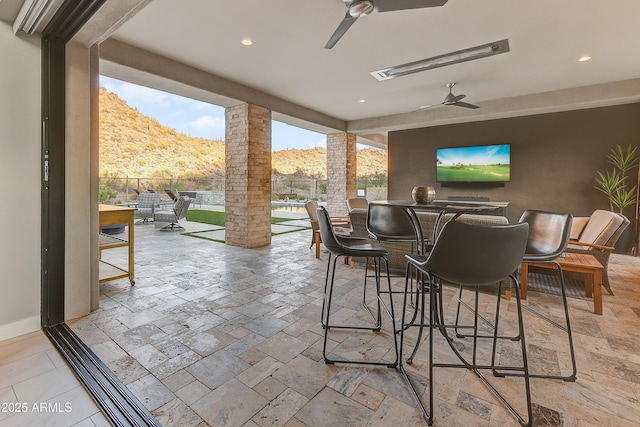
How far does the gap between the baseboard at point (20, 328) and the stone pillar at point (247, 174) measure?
10.3 feet

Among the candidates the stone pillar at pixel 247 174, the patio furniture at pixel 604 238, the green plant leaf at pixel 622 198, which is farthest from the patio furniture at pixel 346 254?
the green plant leaf at pixel 622 198

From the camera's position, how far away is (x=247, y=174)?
508 cm

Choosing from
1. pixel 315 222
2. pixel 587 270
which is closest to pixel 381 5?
pixel 587 270

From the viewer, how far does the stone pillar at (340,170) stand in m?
7.86

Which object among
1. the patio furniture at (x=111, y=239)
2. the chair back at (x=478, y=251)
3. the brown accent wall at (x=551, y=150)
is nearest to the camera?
the chair back at (x=478, y=251)

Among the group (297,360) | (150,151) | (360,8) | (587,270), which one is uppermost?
(150,151)

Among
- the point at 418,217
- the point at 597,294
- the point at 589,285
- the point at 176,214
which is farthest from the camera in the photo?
the point at 176,214

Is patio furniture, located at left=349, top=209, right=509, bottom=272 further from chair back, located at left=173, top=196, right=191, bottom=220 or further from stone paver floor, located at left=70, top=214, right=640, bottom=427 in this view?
chair back, located at left=173, top=196, right=191, bottom=220

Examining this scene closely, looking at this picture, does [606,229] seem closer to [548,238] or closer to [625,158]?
[548,238]

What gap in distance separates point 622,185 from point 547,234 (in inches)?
191

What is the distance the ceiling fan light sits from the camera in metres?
2.22

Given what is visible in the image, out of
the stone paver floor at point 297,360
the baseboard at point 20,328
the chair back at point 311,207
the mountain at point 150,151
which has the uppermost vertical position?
the mountain at point 150,151

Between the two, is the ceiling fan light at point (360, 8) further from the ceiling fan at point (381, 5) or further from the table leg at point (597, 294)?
the table leg at point (597, 294)

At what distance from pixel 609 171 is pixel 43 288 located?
8.14m
